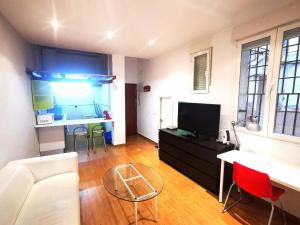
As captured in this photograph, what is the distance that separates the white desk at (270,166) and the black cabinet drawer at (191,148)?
186mm

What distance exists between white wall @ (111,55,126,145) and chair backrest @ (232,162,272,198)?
3.43 meters

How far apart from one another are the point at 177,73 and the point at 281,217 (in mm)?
3151

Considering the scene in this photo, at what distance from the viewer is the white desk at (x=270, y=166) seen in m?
1.60

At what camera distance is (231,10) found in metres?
2.16

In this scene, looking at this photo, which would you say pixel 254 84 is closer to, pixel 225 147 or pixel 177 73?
pixel 225 147

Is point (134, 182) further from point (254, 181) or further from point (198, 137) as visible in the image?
point (254, 181)

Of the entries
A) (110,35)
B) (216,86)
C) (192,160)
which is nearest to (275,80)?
(216,86)

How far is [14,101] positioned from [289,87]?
13.1 ft

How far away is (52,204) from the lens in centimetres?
157

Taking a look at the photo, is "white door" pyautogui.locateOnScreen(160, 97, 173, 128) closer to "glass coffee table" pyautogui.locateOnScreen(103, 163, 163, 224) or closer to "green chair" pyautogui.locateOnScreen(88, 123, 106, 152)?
"green chair" pyautogui.locateOnScreen(88, 123, 106, 152)

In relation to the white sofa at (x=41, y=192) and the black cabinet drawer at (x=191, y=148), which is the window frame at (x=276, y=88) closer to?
the black cabinet drawer at (x=191, y=148)

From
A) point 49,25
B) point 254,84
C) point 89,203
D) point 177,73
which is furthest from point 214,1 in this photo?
point 89,203

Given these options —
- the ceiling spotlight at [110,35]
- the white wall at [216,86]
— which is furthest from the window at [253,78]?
the ceiling spotlight at [110,35]

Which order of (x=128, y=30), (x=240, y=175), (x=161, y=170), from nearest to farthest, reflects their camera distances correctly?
(x=240, y=175) < (x=128, y=30) < (x=161, y=170)
